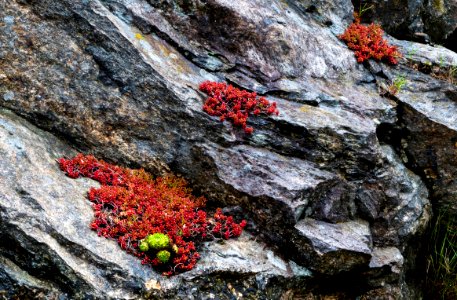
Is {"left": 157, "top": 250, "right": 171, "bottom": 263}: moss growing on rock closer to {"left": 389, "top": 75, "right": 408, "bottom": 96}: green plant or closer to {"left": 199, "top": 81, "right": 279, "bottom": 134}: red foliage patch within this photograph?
{"left": 199, "top": 81, "right": 279, "bottom": 134}: red foliage patch

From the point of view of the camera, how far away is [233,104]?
8750mm

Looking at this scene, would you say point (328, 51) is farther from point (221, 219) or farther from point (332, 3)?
point (221, 219)

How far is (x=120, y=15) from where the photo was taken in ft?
29.6

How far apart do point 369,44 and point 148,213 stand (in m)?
7.50

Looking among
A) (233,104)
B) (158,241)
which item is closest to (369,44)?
(233,104)

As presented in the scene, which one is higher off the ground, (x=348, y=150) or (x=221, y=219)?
(x=348, y=150)

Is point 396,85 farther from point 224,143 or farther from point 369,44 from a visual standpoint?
point 224,143

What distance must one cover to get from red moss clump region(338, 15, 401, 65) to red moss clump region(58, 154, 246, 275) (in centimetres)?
588

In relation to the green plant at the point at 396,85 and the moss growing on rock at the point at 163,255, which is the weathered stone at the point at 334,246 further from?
the green plant at the point at 396,85

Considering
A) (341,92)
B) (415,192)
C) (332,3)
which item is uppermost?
(332,3)

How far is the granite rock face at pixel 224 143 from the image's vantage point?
251 inches

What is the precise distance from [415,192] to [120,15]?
749 cm

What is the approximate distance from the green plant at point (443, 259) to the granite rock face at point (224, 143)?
0.56m

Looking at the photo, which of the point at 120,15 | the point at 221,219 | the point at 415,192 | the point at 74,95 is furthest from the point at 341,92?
the point at 74,95
